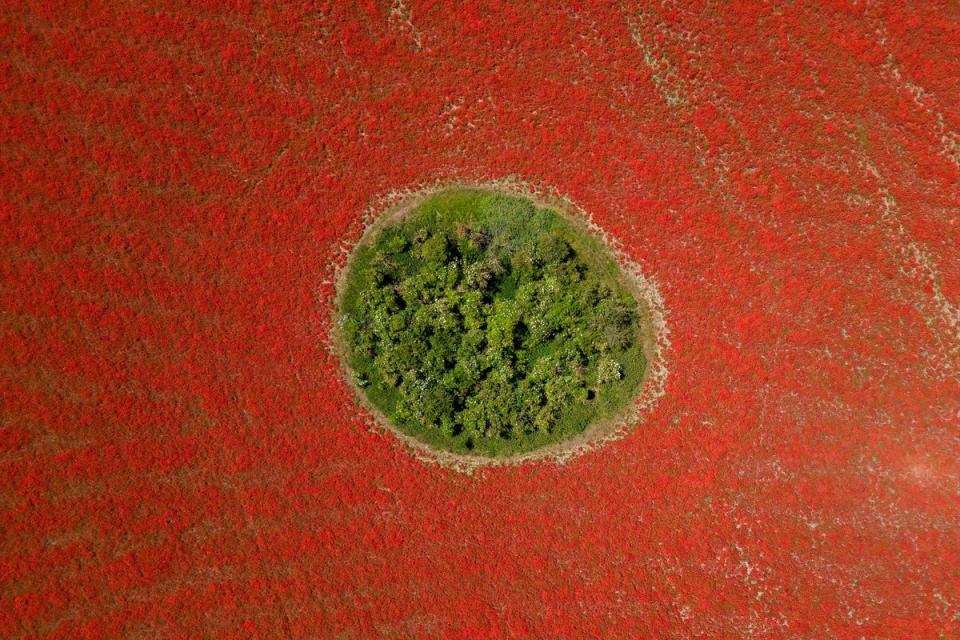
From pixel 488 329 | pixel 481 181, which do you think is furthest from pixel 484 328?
pixel 481 181

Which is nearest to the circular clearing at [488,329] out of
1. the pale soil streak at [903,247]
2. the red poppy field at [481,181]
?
the red poppy field at [481,181]

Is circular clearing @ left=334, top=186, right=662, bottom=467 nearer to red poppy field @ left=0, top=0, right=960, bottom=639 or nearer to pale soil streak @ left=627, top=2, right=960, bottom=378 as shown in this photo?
red poppy field @ left=0, top=0, right=960, bottom=639

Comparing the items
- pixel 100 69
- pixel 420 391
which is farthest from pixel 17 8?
pixel 420 391

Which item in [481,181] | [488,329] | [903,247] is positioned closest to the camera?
[488,329]

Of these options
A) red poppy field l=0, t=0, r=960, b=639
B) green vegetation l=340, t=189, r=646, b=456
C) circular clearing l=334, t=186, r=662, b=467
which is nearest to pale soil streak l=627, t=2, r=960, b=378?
red poppy field l=0, t=0, r=960, b=639

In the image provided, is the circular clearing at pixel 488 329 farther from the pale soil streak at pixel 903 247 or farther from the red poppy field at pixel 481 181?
the pale soil streak at pixel 903 247

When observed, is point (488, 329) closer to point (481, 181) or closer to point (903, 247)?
point (481, 181)
